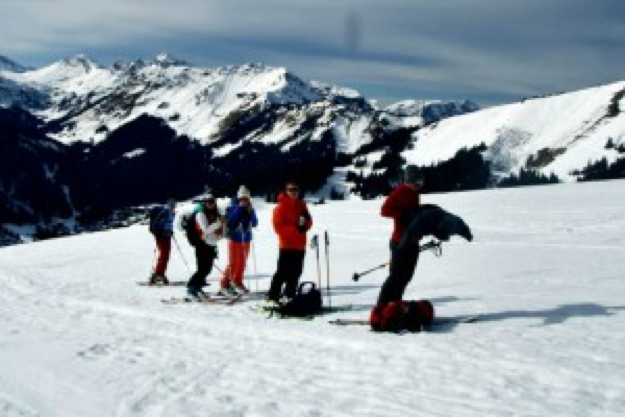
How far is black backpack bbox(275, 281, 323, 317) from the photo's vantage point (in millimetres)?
13805

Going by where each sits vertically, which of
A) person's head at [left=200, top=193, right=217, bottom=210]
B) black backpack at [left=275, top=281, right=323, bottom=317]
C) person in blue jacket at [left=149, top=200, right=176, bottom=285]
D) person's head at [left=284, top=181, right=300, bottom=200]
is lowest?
black backpack at [left=275, top=281, right=323, bottom=317]

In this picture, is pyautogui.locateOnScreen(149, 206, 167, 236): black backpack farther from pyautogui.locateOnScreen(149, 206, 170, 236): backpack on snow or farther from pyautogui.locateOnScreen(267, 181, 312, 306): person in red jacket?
pyautogui.locateOnScreen(267, 181, 312, 306): person in red jacket

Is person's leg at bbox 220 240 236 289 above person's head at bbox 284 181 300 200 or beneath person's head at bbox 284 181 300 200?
beneath

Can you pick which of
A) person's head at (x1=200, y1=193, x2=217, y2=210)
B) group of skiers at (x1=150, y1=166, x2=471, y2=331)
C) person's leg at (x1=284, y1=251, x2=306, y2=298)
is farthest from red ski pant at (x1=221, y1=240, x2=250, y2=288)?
person's leg at (x1=284, y1=251, x2=306, y2=298)

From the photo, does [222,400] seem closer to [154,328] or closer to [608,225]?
[154,328]

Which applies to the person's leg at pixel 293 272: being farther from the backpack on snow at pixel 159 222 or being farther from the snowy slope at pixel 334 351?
the backpack on snow at pixel 159 222

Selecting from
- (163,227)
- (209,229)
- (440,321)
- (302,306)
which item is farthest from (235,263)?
(440,321)

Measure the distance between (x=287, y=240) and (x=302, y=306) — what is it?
157cm

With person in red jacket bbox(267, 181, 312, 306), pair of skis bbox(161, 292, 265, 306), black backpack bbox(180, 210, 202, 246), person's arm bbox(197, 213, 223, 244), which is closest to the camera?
person in red jacket bbox(267, 181, 312, 306)

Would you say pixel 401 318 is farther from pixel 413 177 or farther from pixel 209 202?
pixel 209 202

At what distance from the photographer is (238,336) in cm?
1221

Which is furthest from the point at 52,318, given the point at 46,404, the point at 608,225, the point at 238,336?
the point at 608,225

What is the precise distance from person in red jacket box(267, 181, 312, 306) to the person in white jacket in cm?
224

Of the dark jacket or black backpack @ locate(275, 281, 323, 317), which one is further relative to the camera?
black backpack @ locate(275, 281, 323, 317)
